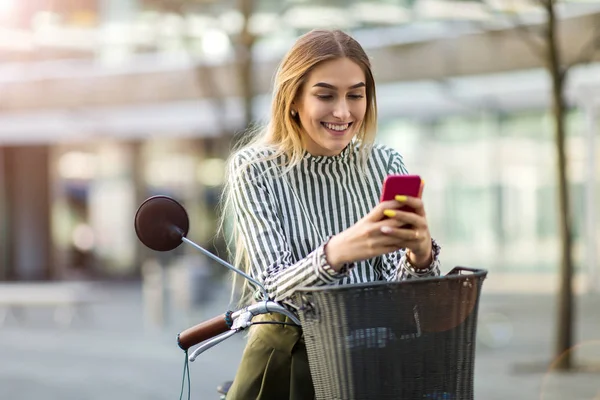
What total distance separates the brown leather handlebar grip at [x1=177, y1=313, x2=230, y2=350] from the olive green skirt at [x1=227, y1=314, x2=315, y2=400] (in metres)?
0.13

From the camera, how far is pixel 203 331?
2471 mm

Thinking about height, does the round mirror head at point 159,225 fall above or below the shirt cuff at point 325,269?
above

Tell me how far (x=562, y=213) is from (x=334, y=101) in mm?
7980

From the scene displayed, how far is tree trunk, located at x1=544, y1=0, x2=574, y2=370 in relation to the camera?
9.70 meters

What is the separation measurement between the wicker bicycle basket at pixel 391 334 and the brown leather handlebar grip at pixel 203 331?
0.34 metres

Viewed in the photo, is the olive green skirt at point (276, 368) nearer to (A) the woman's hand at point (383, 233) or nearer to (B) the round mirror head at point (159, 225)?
(B) the round mirror head at point (159, 225)

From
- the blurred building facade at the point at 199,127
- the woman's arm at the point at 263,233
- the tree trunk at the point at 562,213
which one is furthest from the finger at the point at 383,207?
the blurred building facade at the point at 199,127

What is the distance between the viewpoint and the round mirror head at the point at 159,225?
8.01ft

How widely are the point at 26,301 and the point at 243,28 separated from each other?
6.62m

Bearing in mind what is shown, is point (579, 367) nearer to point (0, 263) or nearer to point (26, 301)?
point (26, 301)

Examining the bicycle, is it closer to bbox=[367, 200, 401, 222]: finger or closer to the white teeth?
bbox=[367, 200, 401, 222]: finger

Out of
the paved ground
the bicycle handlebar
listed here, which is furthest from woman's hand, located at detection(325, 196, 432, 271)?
the paved ground

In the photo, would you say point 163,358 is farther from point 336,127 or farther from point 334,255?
point 334,255

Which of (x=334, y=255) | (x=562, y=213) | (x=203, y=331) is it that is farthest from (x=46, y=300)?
(x=334, y=255)
